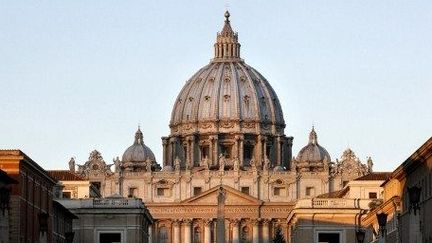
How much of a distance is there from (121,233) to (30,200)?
5017cm

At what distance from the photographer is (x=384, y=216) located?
7138 centimetres

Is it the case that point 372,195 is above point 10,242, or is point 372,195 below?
above

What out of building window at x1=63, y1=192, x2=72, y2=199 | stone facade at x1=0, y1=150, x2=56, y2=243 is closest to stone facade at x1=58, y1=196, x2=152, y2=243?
building window at x1=63, y1=192, x2=72, y2=199

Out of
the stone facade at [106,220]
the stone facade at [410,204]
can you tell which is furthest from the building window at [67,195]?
the stone facade at [410,204]

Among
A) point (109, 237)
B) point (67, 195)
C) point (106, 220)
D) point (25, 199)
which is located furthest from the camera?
point (67, 195)

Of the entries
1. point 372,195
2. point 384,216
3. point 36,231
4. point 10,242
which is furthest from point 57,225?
point 372,195

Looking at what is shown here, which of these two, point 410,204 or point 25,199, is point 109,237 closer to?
point 25,199

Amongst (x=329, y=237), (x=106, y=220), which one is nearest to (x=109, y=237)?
(x=106, y=220)

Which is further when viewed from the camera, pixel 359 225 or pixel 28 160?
pixel 359 225

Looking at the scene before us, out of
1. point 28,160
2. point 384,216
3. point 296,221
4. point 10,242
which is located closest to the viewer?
point 384,216

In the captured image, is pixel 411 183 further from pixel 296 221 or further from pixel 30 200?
pixel 296 221

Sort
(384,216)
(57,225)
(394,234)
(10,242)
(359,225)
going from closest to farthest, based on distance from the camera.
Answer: (384,216), (10,242), (394,234), (57,225), (359,225)

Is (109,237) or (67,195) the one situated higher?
(67,195)

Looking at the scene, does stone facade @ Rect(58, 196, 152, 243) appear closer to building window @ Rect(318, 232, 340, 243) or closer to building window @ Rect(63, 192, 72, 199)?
building window @ Rect(63, 192, 72, 199)
